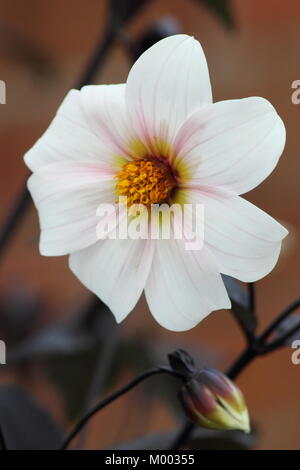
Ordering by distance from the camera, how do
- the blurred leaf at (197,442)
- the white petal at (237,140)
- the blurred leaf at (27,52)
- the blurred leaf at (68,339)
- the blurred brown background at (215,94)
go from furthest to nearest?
the blurred brown background at (215,94)
the blurred leaf at (27,52)
the blurred leaf at (68,339)
the blurred leaf at (197,442)
the white petal at (237,140)

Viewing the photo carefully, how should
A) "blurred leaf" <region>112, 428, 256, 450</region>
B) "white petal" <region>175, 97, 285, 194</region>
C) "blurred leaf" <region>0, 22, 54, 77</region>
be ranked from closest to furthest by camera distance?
"white petal" <region>175, 97, 285, 194</region>, "blurred leaf" <region>112, 428, 256, 450</region>, "blurred leaf" <region>0, 22, 54, 77</region>

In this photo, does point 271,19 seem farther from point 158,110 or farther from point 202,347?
point 158,110

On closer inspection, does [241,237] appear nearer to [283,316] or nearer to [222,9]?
[283,316]

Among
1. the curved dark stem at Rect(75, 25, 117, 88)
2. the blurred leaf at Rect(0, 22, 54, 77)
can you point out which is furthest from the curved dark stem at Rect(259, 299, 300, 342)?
the blurred leaf at Rect(0, 22, 54, 77)

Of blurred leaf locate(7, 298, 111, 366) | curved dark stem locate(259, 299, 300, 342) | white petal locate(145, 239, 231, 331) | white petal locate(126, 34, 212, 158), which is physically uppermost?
white petal locate(126, 34, 212, 158)

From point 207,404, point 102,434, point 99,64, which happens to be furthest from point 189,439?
point 102,434

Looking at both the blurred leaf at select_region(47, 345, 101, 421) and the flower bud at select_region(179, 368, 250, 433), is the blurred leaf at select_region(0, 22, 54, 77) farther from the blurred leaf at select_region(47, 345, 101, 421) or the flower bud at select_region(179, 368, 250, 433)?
Result: the flower bud at select_region(179, 368, 250, 433)

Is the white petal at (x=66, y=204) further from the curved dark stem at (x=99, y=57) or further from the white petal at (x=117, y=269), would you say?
the curved dark stem at (x=99, y=57)

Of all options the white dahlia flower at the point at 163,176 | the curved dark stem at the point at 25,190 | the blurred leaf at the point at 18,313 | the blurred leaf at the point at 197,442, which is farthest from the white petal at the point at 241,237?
the blurred leaf at the point at 18,313
